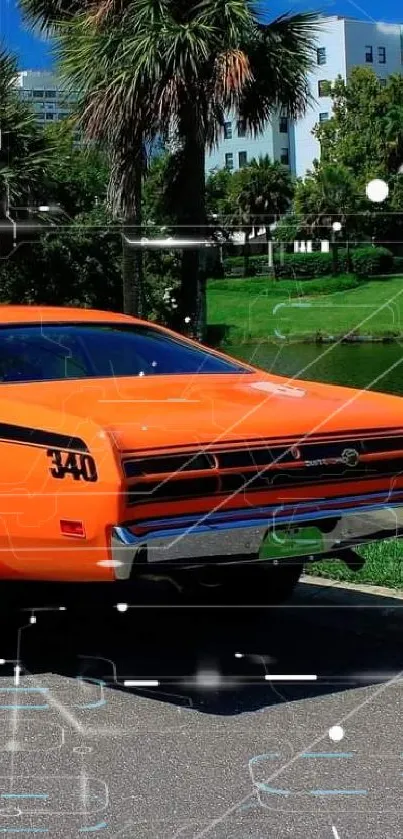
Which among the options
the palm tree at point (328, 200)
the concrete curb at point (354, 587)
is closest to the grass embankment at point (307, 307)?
the palm tree at point (328, 200)

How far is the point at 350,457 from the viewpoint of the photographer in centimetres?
411

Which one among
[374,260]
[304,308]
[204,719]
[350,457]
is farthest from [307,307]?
[204,719]

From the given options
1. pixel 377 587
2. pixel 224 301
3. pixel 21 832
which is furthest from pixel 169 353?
pixel 21 832

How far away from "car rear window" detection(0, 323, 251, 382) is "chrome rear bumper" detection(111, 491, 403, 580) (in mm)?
966

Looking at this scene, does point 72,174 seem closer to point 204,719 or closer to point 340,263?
point 340,263

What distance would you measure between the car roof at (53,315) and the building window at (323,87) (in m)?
1.34

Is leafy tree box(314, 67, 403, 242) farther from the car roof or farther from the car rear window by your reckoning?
the car roof

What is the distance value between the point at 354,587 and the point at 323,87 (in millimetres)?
2517

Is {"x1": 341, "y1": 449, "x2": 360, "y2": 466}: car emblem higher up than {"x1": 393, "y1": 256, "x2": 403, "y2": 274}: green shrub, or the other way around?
{"x1": 393, "y1": 256, "x2": 403, "y2": 274}: green shrub

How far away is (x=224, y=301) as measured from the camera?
4.70 meters

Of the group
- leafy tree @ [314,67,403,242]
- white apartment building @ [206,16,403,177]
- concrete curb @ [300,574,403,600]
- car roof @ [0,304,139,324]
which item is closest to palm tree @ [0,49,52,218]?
car roof @ [0,304,139,324]

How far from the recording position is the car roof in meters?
4.77

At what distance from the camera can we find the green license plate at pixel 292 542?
12.8 ft

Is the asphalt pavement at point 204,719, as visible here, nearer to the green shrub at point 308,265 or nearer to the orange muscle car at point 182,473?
the orange muscle car at point 182,473
